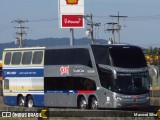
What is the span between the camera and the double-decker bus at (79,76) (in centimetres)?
3828

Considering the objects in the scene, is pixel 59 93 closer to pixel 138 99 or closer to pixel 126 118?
pixel 138 99

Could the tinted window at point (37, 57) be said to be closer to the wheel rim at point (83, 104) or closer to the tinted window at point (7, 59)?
the tinted window at point (7, 59)

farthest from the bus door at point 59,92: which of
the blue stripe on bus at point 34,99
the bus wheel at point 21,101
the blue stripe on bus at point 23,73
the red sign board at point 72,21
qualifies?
the red sign board at point 72,21

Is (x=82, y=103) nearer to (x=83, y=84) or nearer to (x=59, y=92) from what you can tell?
(x=83, y=84)

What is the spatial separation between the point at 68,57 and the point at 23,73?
182 inches

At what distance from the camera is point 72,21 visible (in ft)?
196

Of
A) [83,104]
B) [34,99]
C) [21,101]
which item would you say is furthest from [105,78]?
[21,101]

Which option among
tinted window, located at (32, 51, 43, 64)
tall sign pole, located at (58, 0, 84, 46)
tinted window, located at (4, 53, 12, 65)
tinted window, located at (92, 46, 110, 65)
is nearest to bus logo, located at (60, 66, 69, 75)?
tinted window, located at (32, 51, 43, 64)

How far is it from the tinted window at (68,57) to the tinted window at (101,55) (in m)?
0.57

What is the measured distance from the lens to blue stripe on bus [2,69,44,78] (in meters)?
43.2

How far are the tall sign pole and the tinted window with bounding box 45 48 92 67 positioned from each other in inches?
615

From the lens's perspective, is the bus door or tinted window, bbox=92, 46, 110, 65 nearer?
tinted window, bbox=92, 46, 110, 65

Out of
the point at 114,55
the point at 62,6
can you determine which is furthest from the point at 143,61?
the point at 62,6

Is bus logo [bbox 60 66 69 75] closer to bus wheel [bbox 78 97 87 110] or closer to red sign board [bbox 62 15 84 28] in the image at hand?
bus wheel [bbox 78 97 87 110]
